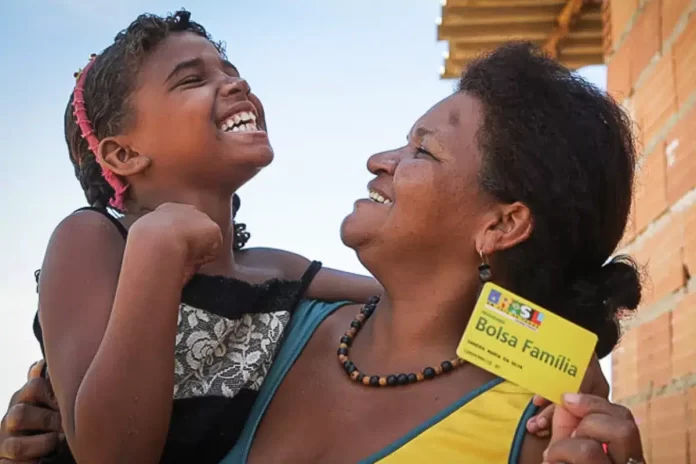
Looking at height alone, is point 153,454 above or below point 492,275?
below

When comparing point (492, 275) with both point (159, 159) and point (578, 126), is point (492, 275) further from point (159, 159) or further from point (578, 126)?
point (159, 159)

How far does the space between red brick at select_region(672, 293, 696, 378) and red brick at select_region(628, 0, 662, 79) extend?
30.7 inches

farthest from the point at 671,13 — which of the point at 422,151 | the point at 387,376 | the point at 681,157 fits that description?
the point at 387,376

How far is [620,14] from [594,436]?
2.04 metres

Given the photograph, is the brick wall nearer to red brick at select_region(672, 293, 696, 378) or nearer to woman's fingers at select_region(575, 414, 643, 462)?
red brick at select_region(672, 293, 696, 378)

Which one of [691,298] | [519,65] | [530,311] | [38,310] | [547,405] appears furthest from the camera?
[691,298]

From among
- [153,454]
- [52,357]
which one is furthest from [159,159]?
[153,454]

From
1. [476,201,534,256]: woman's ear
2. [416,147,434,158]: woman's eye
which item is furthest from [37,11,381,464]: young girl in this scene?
[476,201,534,256]: woman's ear

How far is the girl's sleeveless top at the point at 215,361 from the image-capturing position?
1883 mm

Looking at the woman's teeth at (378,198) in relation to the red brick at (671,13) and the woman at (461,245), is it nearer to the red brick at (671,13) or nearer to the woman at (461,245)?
the woman at (461,245)

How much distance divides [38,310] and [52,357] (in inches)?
5.6

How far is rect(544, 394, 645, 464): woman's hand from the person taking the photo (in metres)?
1.43

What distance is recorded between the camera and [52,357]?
1771 millimetres

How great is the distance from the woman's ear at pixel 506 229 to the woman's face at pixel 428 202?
2cm
